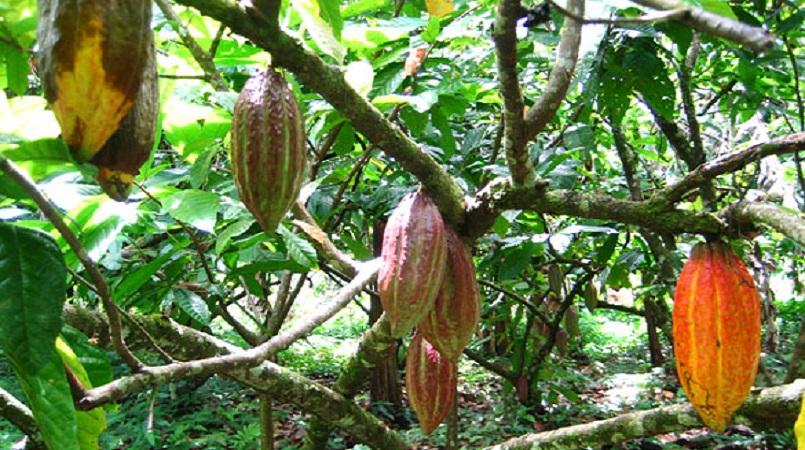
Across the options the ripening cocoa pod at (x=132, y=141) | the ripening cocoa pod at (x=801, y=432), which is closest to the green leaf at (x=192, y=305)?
the ripening cocoa pod at (x=132, y=141)

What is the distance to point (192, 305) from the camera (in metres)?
1.61

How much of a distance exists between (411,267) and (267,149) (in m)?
0.31

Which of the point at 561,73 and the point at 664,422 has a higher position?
the point at 561,73

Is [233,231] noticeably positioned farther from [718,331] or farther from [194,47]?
[718,331]

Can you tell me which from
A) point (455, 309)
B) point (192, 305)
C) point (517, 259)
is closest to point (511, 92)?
point (455, 309)

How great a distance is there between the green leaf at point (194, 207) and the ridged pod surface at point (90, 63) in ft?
2.27

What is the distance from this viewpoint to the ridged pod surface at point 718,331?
3.38 feet

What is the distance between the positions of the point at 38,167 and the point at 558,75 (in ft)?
2.39

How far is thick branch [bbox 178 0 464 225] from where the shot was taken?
752 mm

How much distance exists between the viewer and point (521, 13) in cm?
79

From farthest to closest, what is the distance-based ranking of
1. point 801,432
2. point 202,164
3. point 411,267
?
point 202,164 → point 411,267 → point 801,432

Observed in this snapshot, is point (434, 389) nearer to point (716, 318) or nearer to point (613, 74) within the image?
point (716, 318)

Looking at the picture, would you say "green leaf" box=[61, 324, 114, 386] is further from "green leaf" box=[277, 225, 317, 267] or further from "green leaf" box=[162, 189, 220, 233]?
"green leaf" box=[277, 225, 317, 267]

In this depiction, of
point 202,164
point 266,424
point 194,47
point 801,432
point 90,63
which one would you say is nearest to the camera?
point 90,63
